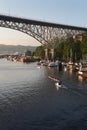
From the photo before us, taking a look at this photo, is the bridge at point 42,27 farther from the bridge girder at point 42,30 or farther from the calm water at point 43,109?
Result: the calm water at point 43,109

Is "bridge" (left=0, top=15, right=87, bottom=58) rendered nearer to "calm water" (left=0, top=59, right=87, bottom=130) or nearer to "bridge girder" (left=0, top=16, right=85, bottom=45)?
"bridge girder" (left=0, top=16, right=85, bottom=45)

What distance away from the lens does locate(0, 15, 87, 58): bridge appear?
121m

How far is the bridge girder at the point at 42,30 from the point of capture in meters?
122

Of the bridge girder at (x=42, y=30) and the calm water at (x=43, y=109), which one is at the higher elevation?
the bridge girder at (x=42, y=30)

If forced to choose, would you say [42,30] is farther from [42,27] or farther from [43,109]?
[43,109]

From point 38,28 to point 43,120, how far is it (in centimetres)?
10656

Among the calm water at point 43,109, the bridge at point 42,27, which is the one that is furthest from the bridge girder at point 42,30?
the calm water at point 43,109

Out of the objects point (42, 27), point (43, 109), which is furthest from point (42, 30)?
point (43, 109)

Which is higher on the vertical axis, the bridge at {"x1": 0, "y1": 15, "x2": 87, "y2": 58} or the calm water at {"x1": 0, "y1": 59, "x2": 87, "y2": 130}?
the bridge at {"x1": 0, "y1": 15, "x2": 87, "y2": 58}

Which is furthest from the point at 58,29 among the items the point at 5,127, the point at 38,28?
the point at 5,127

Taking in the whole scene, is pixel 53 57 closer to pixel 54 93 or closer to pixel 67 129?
pixel 54 93

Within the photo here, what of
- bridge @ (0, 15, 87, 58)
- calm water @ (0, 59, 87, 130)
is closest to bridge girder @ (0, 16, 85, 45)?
bridge @ (0, 15, 87, 58)

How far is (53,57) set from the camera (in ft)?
545

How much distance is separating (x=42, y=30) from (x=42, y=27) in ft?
4.80
